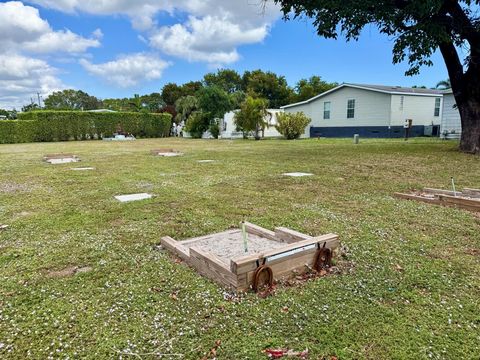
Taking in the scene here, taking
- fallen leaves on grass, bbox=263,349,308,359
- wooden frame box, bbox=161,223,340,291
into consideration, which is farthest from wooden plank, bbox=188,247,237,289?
fallen leaves on grass, bbox=263,349,308,359

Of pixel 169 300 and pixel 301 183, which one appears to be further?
pixel 301 183

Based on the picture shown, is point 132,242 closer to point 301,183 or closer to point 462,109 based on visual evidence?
point 301,183

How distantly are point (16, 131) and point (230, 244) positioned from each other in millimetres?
25032

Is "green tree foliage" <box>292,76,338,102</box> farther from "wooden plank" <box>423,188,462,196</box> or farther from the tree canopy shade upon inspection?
"wooden plank" <box>423,188,462,196</box>

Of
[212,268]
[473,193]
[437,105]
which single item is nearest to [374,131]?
[437,105]

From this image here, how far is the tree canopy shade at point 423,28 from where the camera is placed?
887 centimetres

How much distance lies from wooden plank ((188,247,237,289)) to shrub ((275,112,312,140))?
19659 mm

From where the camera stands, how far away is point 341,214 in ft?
14.0

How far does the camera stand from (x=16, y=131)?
898 inches

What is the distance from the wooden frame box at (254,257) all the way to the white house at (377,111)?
20.3 m

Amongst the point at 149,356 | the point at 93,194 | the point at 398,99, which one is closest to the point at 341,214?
the point at 149,356

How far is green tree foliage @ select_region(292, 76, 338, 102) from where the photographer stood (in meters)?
39.2

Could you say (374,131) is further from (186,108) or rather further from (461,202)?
(461,202)

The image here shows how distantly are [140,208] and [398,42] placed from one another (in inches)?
348
